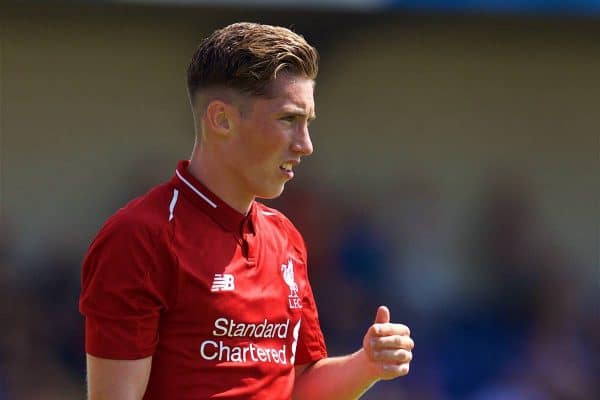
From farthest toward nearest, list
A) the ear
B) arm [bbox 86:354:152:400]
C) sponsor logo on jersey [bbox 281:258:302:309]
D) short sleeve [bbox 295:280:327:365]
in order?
1. short sleeve [bbox 295:280:327:365]
2. sponsor logo on jersey [bbox 281:258:302:309]
3. the ear
4. arm [bbox 86:354:152:400]

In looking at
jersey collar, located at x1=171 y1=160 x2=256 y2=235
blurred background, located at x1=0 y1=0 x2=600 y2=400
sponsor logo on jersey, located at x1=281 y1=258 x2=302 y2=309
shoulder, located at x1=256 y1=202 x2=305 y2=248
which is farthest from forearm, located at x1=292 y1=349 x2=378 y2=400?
blurred background, located at x1=0 y1=0 x2=600 y2=400

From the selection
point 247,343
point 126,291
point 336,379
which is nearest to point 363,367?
point 336,379

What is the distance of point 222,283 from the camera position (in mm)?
2848

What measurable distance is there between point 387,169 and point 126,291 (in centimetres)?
A: 547

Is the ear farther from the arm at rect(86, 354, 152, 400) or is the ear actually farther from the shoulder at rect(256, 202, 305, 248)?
the arm at rect(86, 354, 152, 400)

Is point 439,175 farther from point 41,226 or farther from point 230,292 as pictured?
point 230,292

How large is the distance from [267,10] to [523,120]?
2.35 meters

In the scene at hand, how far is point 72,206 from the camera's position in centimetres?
757

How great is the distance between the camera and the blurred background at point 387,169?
23.1 feet

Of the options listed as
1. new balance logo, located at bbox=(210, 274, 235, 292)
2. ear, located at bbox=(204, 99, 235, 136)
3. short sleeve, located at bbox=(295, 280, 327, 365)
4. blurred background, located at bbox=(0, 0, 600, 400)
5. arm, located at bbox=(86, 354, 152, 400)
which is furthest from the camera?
blurred background, located at bbox=(0, 0, 600, 400)

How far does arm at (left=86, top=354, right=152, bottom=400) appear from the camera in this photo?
2674 millimetres

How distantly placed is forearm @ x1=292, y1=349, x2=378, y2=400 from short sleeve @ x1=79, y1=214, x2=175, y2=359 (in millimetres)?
625

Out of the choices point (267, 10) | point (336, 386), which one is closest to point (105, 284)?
point (336, 386)

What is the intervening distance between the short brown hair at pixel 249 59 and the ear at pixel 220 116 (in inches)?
2.2
